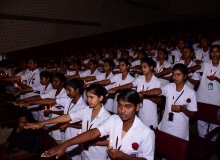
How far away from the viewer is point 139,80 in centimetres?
407

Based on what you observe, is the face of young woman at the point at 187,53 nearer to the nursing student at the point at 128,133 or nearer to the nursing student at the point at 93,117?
the nursing student at the point at 93,117

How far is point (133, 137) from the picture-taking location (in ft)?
7.02

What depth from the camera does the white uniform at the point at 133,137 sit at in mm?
2068

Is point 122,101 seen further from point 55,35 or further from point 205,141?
point 55,35

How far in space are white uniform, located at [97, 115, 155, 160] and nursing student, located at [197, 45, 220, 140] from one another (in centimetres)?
240

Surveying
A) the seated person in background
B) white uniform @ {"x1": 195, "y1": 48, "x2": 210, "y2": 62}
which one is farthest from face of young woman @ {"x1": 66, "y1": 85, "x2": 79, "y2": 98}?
white uniform @ {"x1": 195, "y1": 48, "x2": 210, "y2": 62}

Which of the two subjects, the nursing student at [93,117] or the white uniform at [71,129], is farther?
the white uniform at [71,129]

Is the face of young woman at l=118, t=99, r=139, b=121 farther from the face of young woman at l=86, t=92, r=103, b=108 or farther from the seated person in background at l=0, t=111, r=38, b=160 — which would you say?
the seated person in background at l=0, t=111, r=38, b=160

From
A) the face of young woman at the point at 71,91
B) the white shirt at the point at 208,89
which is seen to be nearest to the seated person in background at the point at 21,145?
the face of young woman at the point at 71,91

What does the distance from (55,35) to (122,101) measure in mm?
8010

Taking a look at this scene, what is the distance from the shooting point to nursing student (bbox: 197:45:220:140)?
4035 mm

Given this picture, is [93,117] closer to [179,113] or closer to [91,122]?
[91,122]

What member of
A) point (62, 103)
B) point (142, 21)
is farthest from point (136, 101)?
point (142, 21)

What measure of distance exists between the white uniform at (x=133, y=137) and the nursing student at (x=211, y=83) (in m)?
2.40
